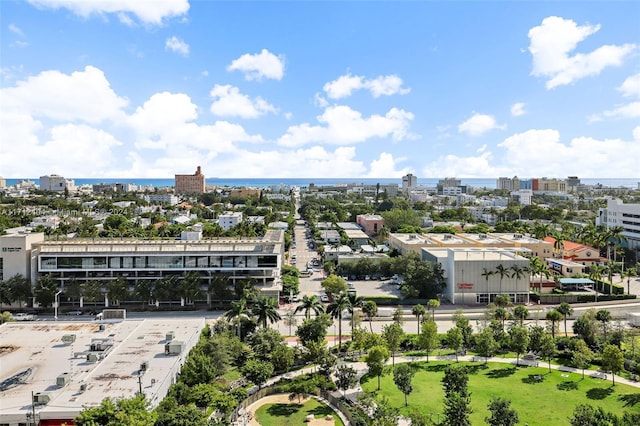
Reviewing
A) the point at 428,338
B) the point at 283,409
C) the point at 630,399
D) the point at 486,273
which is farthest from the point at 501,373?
the point at 486,273

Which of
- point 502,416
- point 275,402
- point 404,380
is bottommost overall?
point 275,402

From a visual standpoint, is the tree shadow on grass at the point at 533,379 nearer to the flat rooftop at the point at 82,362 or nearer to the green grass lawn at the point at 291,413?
the green grass lawn at the point at 291,413

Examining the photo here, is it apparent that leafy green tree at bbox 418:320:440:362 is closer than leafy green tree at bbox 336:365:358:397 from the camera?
No

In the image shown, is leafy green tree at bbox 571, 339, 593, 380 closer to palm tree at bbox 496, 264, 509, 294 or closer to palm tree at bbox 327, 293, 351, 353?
palm tree at bbox 496, 264, 509, 294

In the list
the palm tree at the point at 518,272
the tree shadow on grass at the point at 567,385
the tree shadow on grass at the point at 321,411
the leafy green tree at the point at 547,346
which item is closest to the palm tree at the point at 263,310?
the tree shadow on grass at the point at 321,411

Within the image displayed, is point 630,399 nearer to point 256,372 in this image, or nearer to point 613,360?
point 613,360

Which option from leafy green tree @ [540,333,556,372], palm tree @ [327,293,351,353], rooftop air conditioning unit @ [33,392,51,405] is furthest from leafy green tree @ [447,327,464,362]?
rooftop air conditioning unit @ [33,392,51,405]
